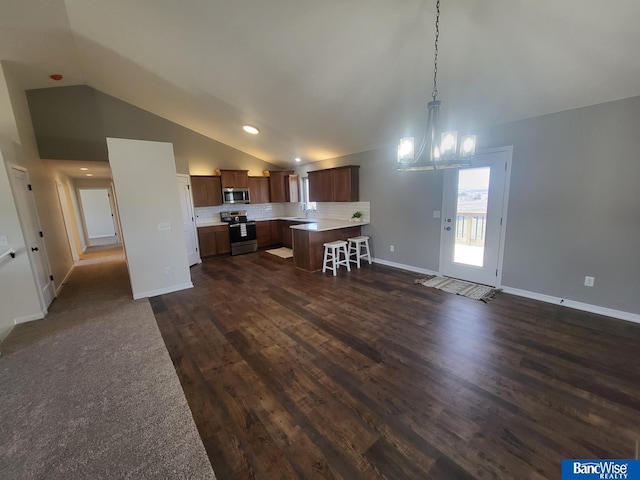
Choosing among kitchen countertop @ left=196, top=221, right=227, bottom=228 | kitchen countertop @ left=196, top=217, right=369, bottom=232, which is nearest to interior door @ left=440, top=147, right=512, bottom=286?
kitchen countertop @ left=196, top=217, right=369, bottom=232

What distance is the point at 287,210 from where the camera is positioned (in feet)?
28.1

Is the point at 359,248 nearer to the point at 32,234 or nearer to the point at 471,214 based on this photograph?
the point at 471,214

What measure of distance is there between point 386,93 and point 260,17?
180 centimetres

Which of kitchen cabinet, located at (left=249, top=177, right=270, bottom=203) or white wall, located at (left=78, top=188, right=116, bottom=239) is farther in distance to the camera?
white wall, located at (left=78, top=188, right=116, bottom=239)

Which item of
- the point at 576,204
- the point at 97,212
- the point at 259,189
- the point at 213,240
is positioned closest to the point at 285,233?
the point at 259,189

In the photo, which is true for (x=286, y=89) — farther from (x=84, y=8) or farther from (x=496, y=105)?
(x=496, y=105)

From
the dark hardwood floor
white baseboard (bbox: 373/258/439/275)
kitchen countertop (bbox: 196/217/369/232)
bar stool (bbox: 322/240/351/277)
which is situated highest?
kitchen countertop (bbox: 196/217/369/232)

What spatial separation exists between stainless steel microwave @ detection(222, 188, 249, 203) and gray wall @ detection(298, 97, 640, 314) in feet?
18.7

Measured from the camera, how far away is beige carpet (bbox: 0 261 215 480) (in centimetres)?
154

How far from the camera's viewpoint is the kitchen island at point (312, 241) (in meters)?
5.16

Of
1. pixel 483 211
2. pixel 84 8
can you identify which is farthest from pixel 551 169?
pixel 84 8

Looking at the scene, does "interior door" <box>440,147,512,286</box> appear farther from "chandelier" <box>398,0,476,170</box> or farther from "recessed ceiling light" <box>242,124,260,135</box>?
"recessed ceiling light" <box>242,124,260,135</box>

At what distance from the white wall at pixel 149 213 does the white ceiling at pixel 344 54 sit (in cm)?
142

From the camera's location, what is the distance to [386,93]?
3539mm
